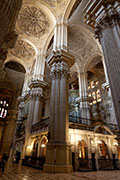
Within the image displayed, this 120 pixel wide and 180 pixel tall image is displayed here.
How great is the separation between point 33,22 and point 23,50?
4965 millimetres

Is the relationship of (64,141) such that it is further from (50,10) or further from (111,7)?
(50,10)

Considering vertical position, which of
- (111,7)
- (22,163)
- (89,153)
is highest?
(111,7)

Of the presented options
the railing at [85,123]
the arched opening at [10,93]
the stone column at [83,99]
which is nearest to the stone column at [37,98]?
the railing at [85,123]

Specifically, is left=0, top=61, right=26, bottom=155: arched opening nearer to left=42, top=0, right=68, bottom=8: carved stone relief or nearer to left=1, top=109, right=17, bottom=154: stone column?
left=1, top=109, right=17, bottom=154: stone column

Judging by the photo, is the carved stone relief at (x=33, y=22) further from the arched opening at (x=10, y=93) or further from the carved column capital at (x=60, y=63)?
the arched opening at (x=10, y=93)

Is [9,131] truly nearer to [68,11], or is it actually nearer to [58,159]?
[58,159]

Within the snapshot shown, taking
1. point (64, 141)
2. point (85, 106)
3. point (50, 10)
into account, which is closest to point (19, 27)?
point (50, 10)

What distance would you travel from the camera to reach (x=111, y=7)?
18.5 ft

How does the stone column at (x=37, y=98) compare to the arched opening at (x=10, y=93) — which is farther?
the arched opening at (x=10, y=93)

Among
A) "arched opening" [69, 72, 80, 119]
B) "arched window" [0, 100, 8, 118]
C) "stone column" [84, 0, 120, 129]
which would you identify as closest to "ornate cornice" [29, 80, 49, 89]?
"arched opening" [69, 72, 80, 119]

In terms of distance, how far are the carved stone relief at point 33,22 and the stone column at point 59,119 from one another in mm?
7665

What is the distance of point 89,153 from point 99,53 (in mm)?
12839

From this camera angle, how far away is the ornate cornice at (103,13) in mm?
5473

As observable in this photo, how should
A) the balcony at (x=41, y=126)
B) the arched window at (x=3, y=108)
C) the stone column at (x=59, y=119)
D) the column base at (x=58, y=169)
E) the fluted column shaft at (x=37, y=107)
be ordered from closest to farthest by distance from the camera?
the column base at (x=58, y=169) < the stone column at (x=59, y=119) < the balcony at (x=41, y=126) < the fluted column shaft at (x=37, y=107) < the arched window at (x=3, y=108)
